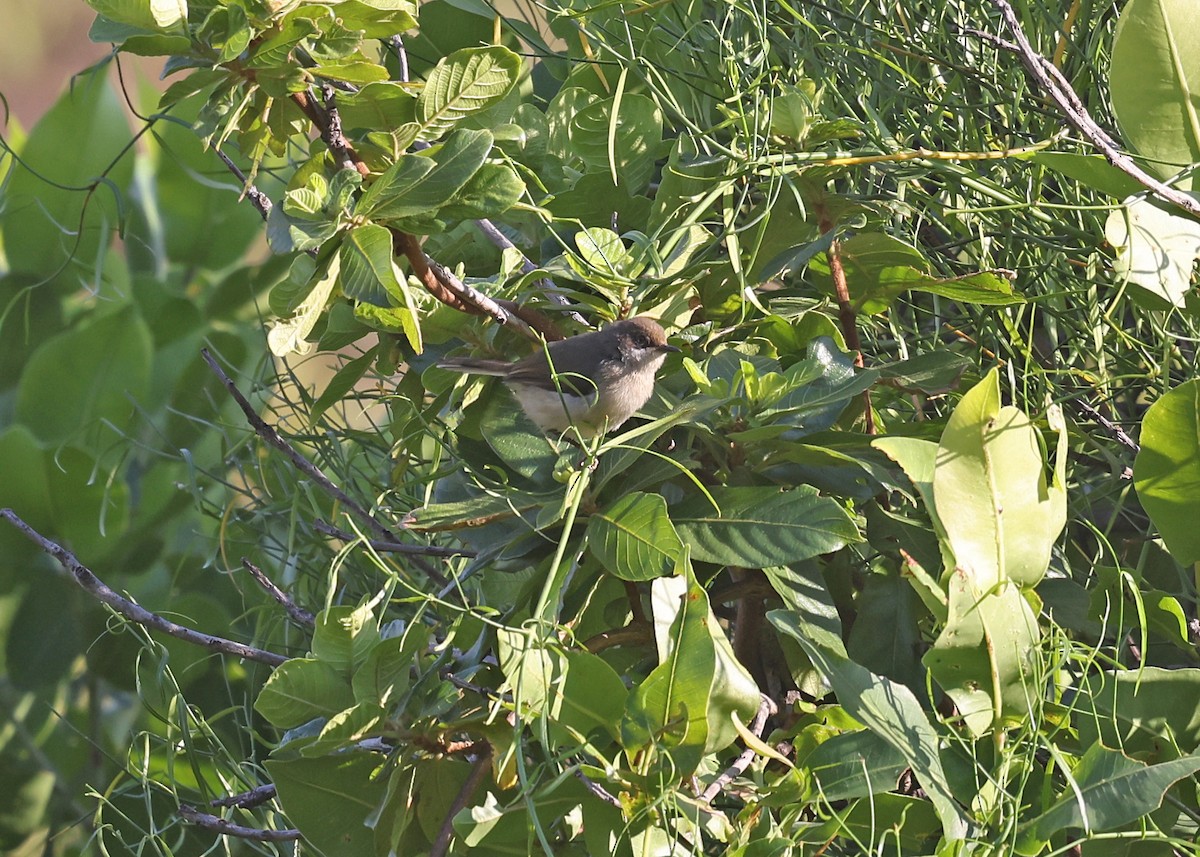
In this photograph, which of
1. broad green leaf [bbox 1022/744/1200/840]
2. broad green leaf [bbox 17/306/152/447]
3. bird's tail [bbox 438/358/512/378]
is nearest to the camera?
broad green leaf [bbox 1022/744/1200/840]

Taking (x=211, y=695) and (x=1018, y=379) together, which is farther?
(x=211, y=695)

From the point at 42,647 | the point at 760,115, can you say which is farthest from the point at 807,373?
the point at 42,647

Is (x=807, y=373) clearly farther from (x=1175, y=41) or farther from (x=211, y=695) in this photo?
(x=211, y=695)

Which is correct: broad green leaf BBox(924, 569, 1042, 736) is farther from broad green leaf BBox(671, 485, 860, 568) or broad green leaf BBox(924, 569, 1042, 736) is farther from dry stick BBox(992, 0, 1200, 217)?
dry stick BBox(992, 0, 1200, 217)

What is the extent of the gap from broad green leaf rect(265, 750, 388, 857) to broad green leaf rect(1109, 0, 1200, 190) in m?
0.46

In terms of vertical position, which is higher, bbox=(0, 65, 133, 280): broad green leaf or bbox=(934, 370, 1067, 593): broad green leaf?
bbox=(0, 65, 133, 280): broad green leaf

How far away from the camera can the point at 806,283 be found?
68 centimetres

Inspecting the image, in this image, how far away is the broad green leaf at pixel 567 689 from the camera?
0.44 meters

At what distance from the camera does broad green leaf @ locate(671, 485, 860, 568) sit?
0.48 m

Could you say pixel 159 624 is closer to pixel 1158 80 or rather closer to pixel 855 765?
pixel 855 765

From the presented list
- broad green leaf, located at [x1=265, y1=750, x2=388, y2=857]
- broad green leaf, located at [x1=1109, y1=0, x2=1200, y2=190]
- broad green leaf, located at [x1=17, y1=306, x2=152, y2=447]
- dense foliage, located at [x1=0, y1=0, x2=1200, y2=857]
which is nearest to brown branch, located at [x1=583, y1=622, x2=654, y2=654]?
dense foliage, located at [x1=0, y1=0, x2=1200, y2=857]

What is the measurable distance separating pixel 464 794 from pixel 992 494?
27cm

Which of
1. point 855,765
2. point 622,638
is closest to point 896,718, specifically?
point 855,765

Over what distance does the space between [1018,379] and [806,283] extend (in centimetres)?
A: 13
